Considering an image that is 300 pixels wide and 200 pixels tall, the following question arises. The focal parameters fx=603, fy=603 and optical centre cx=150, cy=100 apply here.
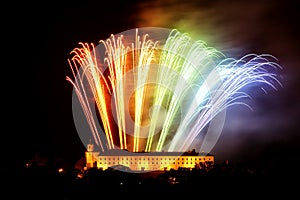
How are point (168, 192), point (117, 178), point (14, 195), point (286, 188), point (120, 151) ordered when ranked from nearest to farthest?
1. point (14, 195)
2. point (286, 188)
3. point (168, 192)
4. point (117, 178)
5. point (120, 151)

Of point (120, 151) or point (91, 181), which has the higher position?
point (120, 151)

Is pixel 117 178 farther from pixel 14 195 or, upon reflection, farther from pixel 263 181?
pixel 14 195

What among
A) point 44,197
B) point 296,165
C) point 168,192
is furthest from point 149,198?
point 296,165

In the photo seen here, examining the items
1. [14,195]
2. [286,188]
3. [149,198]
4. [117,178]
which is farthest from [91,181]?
[286,188]

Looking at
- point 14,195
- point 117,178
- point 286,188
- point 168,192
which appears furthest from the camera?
point 117,178

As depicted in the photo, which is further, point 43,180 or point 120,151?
point 120,151

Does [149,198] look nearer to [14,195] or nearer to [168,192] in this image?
[168,192]

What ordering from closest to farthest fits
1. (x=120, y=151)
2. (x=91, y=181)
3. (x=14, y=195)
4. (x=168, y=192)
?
(x=14, y=195) → (x=168, y=192) → (x=91, y=181) → (x=120, y=151)
